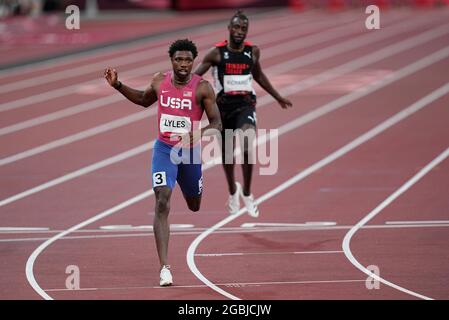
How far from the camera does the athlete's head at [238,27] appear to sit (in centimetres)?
1246

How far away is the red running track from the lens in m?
9.91

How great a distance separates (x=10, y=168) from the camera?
1664 cm

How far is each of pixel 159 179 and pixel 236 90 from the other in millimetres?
3163

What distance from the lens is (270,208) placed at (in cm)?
1358

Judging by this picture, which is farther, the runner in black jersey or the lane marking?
the runner in black jersey

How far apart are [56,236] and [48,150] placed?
Result: 598cm

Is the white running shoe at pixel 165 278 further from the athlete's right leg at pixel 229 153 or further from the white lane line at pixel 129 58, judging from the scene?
the white lane line at pixel 129 58

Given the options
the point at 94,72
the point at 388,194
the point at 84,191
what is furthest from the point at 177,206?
the point at 94,72

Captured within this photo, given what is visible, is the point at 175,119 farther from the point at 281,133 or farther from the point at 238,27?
the point at 281,133

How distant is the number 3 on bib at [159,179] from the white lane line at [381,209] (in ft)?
6.17

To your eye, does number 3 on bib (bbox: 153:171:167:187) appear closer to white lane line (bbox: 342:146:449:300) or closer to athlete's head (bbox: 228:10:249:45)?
white lane line (bbox: 342:146:449:300)

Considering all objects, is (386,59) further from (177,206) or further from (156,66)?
(177,206)
